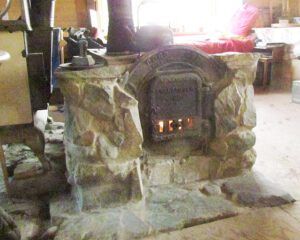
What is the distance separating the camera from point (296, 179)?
87.2 inches

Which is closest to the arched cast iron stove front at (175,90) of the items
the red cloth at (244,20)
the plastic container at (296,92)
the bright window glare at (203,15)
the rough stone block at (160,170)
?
the rough stone block at (160,170)

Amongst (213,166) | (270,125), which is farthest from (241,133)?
(270,125)

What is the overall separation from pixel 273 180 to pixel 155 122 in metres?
0.89

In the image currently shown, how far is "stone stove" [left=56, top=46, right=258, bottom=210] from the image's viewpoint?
175cm

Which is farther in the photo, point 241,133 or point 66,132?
point 241,133

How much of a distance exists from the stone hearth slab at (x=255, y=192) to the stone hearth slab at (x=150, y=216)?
0.09 metres

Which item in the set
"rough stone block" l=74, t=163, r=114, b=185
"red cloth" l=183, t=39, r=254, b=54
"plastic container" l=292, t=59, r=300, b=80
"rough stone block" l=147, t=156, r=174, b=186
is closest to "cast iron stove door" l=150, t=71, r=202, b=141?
"rough stone block" l=147, t=156, r=174, b=186

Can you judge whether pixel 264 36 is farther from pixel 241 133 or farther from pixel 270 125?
pixel 241 133

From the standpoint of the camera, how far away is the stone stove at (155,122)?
68.9 inches

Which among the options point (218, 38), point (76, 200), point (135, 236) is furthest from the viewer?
point (218, 38)

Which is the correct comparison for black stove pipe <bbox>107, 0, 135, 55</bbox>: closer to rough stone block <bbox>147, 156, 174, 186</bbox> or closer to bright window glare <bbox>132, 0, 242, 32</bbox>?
rough stone block <bbox>147, 156, 174, 186</bbox>

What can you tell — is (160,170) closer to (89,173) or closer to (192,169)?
(192,169)

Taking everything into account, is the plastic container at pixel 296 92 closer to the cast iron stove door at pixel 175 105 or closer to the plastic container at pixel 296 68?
Result: the plastic container at pixel 296 68

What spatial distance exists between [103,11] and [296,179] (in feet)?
14.6
